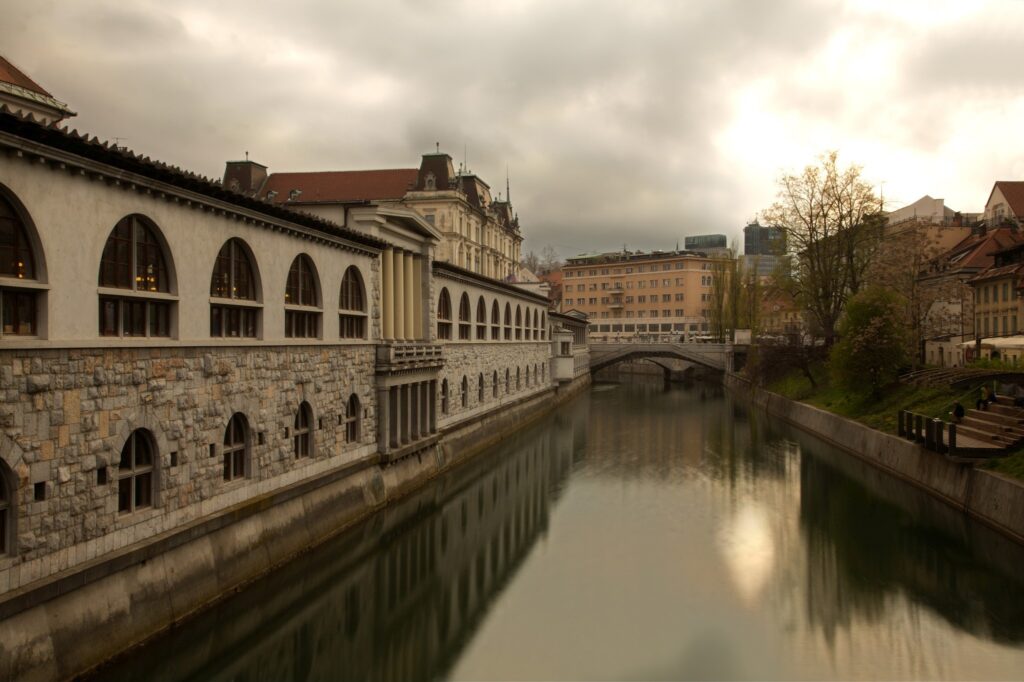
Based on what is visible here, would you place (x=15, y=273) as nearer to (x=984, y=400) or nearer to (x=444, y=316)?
(x=444, y=316)

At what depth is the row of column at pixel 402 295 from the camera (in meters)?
25.7

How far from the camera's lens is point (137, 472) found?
43.6ft

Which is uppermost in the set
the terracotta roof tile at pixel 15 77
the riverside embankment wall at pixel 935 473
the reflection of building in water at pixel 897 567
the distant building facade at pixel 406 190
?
the distant building facade at pixel 406 190

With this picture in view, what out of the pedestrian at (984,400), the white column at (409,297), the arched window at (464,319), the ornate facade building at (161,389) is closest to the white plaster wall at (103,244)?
the ornate facade building at (161,389)

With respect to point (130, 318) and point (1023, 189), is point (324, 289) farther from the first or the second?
point (1023, 189)

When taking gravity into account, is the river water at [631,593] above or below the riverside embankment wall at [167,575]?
below

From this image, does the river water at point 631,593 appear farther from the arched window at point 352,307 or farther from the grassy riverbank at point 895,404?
the arched window at point 352,307

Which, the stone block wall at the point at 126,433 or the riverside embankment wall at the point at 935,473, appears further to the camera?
the riverside embankment wall at the point at 935,473

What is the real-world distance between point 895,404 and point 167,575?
2969cm

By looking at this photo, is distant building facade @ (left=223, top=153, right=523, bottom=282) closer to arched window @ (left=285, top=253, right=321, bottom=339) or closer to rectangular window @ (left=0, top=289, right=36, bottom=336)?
arched window @ (left=285, top=253, right=321, bottom=339)

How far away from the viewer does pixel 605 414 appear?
53.7 m

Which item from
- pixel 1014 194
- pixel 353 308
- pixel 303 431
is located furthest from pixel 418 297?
pixel 1014 194

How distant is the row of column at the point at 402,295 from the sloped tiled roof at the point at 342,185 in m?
33.8

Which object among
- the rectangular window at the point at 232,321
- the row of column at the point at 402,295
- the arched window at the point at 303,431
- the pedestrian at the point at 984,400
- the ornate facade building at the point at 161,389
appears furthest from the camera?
the pedestrian at the point at 984,400
